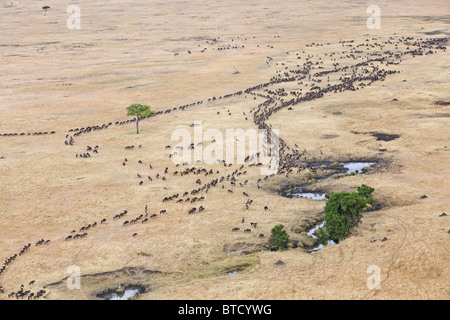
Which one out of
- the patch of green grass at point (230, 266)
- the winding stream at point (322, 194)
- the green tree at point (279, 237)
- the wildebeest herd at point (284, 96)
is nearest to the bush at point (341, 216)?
the winding stream at point (322, 194)

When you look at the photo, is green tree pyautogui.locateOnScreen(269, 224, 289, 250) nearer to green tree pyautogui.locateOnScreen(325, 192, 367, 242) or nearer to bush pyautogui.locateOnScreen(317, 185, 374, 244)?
bush pyautogui.locateOnScreen(317, 185, 374, 244)

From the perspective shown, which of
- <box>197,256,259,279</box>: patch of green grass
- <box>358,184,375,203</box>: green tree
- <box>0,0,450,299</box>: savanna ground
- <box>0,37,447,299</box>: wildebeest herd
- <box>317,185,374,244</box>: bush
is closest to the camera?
<box>0,0,450,299</box>: savanna ground

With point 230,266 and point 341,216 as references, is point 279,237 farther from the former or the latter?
point 341,216

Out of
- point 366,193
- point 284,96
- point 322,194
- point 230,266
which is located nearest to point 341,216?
point 366,193

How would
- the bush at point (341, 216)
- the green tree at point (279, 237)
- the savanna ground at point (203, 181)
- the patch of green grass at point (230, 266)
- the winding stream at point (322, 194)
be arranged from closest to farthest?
the savanna ground at point (203, 181)
the patch of green grass at point (230, 266)
the green tree at point (279, 237)
the bush at point (341, 216)
the winding stream at point (322, 194)

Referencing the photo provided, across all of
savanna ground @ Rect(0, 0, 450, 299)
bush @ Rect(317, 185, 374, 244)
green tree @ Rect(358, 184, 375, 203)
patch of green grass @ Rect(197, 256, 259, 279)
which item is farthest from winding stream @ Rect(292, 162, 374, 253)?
patch of green grass @ Rect(197, 256, 259, 279)

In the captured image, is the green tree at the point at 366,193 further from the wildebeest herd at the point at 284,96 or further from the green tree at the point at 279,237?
the wildebeest herd at the point at 284,96
